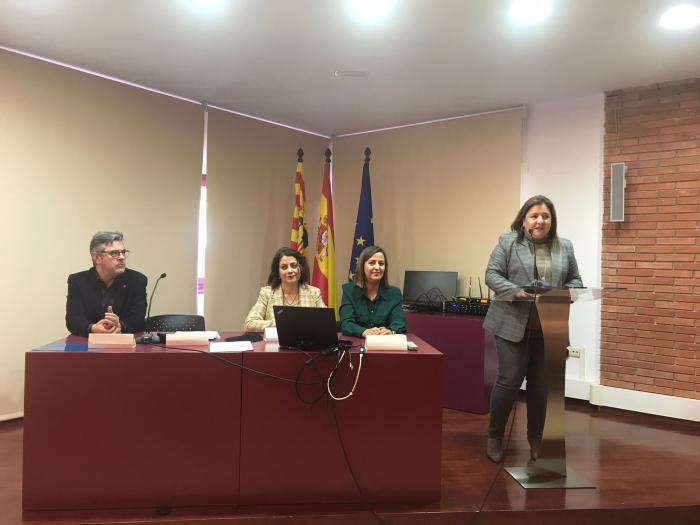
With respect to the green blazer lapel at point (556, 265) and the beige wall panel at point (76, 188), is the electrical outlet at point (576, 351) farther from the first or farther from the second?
the beige wall panel at point (76, 188)

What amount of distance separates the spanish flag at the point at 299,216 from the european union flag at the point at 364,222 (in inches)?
19.5

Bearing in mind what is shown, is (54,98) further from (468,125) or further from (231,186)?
(468,125)

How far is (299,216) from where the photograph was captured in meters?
4.82

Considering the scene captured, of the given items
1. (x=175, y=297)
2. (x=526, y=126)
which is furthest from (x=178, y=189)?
(x=526, y=126)

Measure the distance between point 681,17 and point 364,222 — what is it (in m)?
2.88

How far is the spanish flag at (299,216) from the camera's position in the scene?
4.79 meters

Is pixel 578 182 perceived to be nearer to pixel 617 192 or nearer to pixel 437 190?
pixel 617 192

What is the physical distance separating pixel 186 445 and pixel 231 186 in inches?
117

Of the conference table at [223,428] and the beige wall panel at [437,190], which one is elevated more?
the beige wall panel at [437,190]

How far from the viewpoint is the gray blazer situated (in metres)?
2.60

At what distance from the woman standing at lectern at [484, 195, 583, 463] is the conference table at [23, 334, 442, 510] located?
0.68 metres

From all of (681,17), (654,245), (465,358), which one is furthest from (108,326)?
(654,245)

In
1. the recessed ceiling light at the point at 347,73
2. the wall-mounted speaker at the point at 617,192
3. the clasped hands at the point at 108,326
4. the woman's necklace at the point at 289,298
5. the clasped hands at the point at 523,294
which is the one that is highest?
the recessed ceiling light at the point at 347,73

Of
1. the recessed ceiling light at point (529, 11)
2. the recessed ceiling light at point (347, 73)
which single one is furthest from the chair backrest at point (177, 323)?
the recessed ceiling light at point (529, 11)
